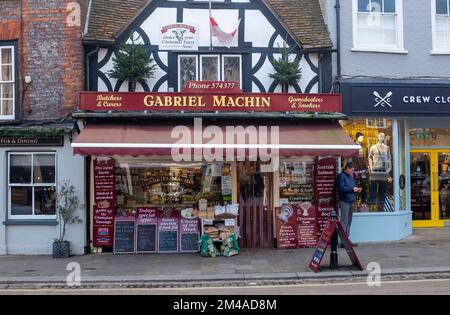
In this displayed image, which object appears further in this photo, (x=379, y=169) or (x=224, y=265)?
(x=379, y=169)

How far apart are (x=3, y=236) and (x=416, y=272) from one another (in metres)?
9.39

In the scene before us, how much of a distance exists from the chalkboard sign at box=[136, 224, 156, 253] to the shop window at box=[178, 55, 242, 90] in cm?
374

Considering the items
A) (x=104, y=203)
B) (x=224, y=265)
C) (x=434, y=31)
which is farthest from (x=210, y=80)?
(x=434, y=31)

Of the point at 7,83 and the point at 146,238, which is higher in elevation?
the point at 7,83

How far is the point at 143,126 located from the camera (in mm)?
12148

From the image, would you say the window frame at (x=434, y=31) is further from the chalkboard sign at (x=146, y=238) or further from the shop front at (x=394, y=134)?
the chalkboard sign at (x=146, y=238)

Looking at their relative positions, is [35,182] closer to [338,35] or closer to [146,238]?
[146,238]

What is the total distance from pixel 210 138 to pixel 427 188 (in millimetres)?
7071

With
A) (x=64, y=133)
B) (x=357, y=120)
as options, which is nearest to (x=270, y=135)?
(x=357, y=120)

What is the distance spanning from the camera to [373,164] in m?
13.7

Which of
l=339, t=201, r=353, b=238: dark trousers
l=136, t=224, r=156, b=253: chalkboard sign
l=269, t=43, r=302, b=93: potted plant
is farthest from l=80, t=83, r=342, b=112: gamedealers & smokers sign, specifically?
l=136, t=224, r=156, b=253: chalkboard sign

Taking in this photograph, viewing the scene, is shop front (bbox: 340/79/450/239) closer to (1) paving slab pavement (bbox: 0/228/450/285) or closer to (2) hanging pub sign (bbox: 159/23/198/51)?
(1) paving slab pavement (bbox: 0/228/450/285)

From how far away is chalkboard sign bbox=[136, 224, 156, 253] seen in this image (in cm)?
1259

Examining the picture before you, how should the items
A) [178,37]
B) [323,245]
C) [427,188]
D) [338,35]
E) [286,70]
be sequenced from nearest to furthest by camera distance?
[323,245] < [286,70] < [178,37] < [338,35] < [427,188]
